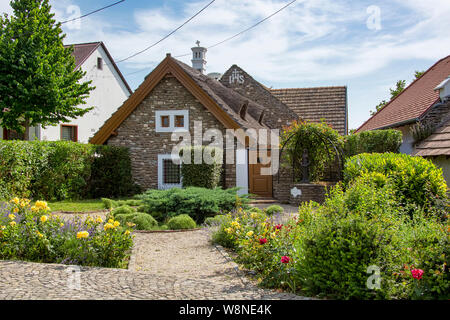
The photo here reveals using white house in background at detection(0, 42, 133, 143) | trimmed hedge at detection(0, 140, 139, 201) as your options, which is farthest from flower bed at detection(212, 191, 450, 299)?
white house in background at detection(0, 42, 133, 143)

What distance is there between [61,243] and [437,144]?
42.1 feet

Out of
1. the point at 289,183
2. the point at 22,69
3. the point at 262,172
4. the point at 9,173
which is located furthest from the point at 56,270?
the point at 22,69

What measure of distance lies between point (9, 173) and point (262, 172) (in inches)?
393

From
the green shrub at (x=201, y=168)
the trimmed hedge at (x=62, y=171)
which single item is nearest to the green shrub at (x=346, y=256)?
the trimmed hedge at (x=62, y=171)

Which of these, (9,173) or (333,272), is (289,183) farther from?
(333,272)

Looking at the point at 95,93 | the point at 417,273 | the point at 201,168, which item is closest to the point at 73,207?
the point at 201,168

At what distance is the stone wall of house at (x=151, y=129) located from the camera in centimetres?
1891

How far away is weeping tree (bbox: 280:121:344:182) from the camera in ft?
50.9

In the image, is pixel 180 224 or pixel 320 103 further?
pixel 320 103

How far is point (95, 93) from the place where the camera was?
95.5 ft

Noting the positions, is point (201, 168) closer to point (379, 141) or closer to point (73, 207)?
point (73, 207)

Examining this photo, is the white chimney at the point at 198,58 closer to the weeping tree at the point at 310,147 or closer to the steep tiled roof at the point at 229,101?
the steep tiled roof at the point at 229,101

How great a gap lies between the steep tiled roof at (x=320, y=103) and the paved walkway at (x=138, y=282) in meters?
19.2

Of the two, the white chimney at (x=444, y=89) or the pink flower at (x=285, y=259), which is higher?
the white chimney at (x=444, y=89)
